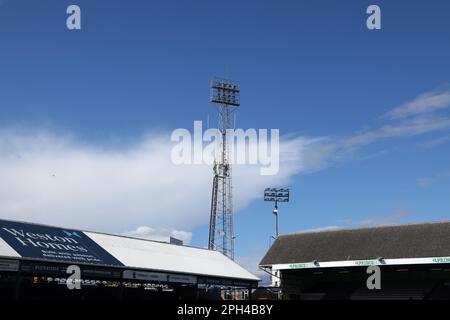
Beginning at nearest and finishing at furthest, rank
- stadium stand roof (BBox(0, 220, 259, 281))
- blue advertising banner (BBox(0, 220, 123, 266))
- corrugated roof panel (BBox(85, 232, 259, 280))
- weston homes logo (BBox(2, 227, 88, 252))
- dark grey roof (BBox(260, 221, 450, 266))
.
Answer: blue advertising banner (BBox(0, 220, 123, 266)) → stadium stand roof (BBox(0, 220, 259, 281)) → weston homes logo (BBox(2, 227, 88, 252)) → corrugated roof panel (BBox(85, 232, 259, 280)) → dark grey roof (BBox(260, 221, 450, 266))

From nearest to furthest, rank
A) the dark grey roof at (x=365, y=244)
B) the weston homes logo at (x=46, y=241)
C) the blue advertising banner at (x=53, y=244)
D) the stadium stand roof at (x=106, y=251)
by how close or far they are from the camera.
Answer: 1. the blue advertising banner at (x=53, y=244)
2. the stadium stand roof at (x=106, y=251)
3. the weston homes logo at (x=46, y=241)
4. the dark grey roof at (x=365, y=244)

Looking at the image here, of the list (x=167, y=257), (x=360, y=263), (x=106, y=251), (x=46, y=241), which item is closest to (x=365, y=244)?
(x=360, y=263)

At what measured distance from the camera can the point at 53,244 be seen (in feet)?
99.7

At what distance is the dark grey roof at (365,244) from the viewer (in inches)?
1676

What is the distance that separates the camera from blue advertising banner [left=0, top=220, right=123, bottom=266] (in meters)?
28.2

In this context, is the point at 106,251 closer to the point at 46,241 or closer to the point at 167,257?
the point at 46,241

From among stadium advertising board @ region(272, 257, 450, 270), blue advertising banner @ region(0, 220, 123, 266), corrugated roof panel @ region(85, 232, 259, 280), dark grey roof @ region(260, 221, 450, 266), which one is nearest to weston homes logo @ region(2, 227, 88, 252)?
blue advertising banner @ region(0, 220, 123, 266)

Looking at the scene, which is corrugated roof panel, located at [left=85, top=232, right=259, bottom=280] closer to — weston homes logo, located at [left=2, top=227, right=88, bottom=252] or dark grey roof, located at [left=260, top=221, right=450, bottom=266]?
weston homes logo, located at [left=2, top=227, right=88, bottom=252]

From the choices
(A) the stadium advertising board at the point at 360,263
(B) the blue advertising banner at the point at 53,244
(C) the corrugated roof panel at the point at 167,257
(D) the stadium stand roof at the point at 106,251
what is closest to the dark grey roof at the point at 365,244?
(A) the stadium advertising board at the point at 360,263

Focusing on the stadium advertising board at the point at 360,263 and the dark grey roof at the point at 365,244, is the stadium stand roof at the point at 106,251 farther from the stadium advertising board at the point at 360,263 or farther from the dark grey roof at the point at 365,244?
the dark grey roof at the point at 365,244

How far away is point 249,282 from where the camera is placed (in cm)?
4069

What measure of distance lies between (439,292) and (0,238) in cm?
3276

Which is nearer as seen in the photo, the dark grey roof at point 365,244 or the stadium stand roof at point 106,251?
the stadium stand roof at point 106,251

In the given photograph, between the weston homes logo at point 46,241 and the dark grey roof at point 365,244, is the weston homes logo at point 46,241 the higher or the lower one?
the lower one
